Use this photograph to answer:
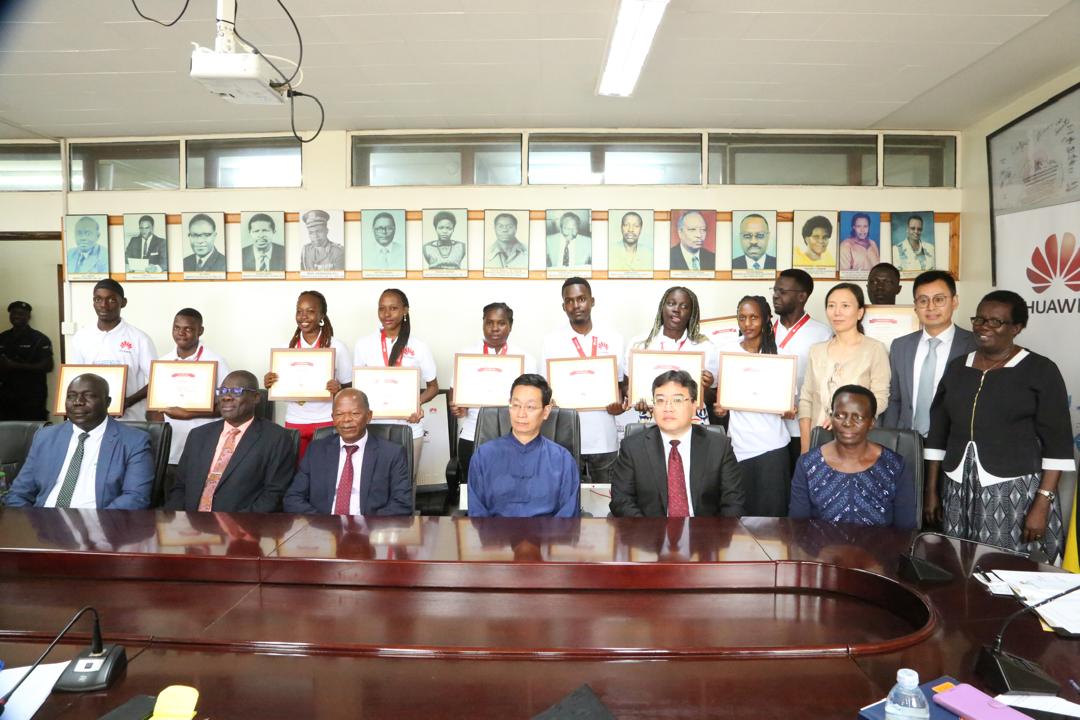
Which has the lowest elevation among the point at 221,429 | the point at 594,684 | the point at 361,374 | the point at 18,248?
the point at 594,684

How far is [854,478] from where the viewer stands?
2551 mm

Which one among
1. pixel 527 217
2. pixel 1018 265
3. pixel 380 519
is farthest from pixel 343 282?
pixel 1018 265

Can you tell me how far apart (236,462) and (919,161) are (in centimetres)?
578

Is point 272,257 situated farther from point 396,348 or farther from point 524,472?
point 524,472

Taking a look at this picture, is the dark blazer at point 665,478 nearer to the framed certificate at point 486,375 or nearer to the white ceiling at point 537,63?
the framed certificate at point 486,375

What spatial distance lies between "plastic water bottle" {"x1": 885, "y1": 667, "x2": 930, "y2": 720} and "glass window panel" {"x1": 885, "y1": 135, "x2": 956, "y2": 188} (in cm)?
534

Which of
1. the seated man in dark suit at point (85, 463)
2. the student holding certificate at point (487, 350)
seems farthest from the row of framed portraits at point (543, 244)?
the seated man in dark suit at point (85, 463)

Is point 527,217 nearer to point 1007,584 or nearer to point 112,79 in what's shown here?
point 112,79

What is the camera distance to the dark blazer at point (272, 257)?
5.62m

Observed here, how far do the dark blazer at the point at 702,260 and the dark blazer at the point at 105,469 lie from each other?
4.12 meters

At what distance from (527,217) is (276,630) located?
14.5ft

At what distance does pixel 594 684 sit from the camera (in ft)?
4.49

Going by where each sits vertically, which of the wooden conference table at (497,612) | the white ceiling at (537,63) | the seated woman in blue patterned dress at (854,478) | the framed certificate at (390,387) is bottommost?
the wooden conference table at (497,612)

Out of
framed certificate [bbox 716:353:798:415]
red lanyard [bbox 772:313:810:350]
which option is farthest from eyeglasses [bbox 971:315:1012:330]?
red lanyard [bbox 772:313:810:350]
